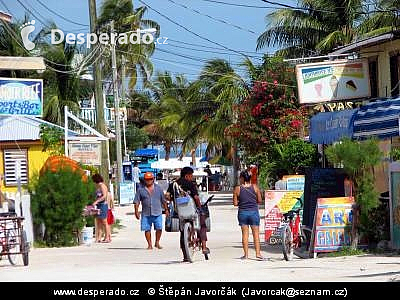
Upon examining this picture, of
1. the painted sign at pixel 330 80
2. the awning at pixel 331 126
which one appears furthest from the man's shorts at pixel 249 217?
the painted sign at pixel 330 80

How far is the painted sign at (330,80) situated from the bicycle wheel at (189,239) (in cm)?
A: 851

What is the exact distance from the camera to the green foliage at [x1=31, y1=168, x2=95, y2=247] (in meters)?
20.4

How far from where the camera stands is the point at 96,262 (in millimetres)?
16422

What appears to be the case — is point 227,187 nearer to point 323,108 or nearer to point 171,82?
point 171,82

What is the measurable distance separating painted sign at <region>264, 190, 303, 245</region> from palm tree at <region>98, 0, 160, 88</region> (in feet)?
87.6

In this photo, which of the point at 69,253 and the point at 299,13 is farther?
the point at 299,13

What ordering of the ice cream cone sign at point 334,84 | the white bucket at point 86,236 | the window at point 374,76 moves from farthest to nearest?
1. the window at point 374,76
2. the ice cream cone sign at point 334,84
3. the white bucket at point 86,236

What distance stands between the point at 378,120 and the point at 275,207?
3.61m

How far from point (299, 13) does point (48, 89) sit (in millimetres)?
17885

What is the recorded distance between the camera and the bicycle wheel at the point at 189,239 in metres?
15.4
